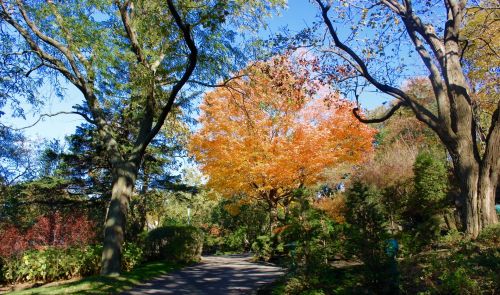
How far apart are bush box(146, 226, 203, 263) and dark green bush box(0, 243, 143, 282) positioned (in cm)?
313

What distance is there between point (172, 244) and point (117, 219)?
509cm

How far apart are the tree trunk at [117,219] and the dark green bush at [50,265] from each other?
Result: 263 cm

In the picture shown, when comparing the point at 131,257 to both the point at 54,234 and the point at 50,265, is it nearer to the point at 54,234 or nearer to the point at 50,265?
the point at 50,265

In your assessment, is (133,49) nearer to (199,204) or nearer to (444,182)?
(444,182)

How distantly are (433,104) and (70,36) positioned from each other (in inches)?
1073

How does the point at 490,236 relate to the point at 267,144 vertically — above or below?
below

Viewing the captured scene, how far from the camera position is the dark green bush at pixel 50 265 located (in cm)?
1277

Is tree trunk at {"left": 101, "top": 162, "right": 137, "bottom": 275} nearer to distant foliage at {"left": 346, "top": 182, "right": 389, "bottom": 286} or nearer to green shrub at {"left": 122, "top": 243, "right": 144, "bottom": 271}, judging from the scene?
green shrub at {"left": 122, "top": 243, "right": 144, "bottom": 271}

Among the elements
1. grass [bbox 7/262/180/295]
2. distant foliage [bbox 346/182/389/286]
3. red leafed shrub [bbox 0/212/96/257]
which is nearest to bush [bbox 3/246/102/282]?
red leafed shrub [bbox 0/212/96/257]

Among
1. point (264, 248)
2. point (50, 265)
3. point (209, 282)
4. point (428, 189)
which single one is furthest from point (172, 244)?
point (428, 189)

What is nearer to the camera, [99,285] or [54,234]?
[99,285]

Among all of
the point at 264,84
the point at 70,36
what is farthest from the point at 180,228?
the point at 70,36

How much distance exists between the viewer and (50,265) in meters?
12.8

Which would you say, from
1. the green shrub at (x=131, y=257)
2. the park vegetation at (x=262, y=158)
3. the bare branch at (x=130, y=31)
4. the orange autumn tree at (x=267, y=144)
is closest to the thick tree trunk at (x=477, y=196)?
the park vegetation at (x=262, y=158)
